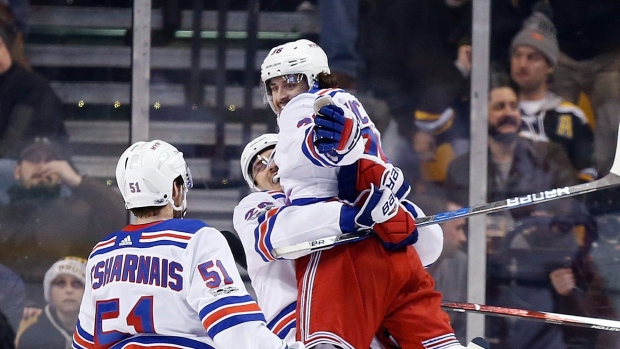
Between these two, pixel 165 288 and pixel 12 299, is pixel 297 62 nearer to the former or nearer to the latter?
pixel 165 288

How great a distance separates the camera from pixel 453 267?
176 inches

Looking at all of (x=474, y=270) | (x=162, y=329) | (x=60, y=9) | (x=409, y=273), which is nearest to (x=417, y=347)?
(x=409, y=273)

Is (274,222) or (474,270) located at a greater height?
(274,222)

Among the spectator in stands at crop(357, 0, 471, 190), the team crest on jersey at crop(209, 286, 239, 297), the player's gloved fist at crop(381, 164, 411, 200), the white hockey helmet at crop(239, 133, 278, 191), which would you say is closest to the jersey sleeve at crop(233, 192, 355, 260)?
the player's gloved fist at crop(381, 164, 411, 200)

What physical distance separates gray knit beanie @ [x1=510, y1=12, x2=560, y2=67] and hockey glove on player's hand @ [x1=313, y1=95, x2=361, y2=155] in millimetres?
2204

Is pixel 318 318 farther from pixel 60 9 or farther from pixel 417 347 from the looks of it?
pixel 60 9

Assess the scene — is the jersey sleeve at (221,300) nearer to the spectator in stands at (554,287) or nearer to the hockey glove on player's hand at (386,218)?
the hockey glove on player's hand at (386,218)

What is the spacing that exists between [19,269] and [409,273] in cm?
236

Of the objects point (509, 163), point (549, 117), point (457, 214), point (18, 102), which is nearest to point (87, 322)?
point (457, 214)

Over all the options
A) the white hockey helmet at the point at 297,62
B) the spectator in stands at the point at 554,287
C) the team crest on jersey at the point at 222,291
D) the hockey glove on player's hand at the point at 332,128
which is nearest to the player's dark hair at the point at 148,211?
the team crest on jersey at the point at 222,291

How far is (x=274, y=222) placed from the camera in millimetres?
2797

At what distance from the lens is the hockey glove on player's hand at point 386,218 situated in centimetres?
264

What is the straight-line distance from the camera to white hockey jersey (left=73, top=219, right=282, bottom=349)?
225 centimetres

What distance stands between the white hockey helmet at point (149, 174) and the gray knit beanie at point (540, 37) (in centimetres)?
247
